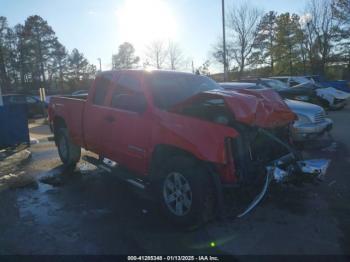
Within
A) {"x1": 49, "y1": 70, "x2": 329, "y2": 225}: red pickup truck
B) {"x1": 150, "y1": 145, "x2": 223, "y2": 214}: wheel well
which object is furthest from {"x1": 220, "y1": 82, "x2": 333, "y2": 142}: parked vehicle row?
{"x1": 150, "y1": 145, "x2": 223, "y2": 214}: wheel well

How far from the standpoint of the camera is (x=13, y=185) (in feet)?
19.6

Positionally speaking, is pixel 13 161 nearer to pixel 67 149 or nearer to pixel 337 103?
pixel 67 149

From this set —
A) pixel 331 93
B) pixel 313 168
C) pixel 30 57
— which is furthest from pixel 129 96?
pixel 30 57

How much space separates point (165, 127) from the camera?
4.03 m

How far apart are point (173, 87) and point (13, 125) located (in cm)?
686

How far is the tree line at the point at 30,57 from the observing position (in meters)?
47.8

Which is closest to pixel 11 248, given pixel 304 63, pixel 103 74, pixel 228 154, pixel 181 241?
pixel 181 241

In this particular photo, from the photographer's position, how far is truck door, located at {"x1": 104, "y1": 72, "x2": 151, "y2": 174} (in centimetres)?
440

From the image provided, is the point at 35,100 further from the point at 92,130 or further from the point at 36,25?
the point at 36,25

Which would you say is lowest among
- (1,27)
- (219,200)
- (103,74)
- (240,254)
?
(240,254)

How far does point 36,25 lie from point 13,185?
166 ft

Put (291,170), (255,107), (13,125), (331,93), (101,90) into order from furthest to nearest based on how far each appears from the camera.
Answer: (331,93) < (13,125) < (101,90) < (291,170) < (255,107)

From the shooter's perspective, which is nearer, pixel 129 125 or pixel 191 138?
pixel 191 138

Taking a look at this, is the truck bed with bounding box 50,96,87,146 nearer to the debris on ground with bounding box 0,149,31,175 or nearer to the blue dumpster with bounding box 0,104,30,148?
the debris on ground with bounding box 0,149,31,175
